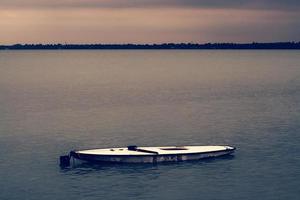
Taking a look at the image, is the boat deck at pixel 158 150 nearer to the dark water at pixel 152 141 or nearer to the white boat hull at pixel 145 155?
the white boat hull at pixel 145 155

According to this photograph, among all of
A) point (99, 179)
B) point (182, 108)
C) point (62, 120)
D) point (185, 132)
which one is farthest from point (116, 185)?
point (182, 108)

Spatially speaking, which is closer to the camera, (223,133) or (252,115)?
(223,133)

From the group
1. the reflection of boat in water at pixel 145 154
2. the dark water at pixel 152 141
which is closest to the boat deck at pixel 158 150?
the reflection of boat in water at pixel 145 154

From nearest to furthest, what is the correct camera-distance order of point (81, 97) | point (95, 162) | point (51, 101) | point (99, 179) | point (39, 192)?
point (39, 192) → point (99, 179) → point (95, 162) → point (51, 101) → point (81, 97)

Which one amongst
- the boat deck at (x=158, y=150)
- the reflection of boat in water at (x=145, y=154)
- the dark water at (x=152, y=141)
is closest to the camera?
the dark water at (x=152, y=141)

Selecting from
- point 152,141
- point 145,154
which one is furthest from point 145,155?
point 152,141

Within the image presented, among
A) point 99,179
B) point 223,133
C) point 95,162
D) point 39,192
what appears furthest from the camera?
point 223,133

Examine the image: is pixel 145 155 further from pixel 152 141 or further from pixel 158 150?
pixel 152 141

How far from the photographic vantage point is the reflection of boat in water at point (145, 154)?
6800cm

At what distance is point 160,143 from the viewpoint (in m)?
79.2

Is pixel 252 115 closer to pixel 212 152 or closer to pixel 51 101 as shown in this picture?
pixel 212 152

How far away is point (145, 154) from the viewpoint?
6825 cm

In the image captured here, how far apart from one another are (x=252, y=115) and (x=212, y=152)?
123 feet

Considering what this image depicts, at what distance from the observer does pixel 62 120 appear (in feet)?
331
